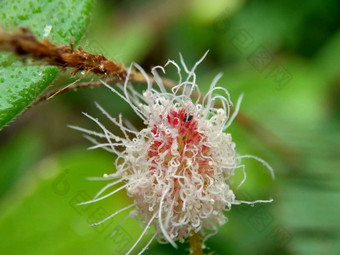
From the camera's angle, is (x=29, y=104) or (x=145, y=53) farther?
(x=145, y=53)

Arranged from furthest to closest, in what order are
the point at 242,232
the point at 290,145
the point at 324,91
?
the point at 324,91, the point at 290,145, the point at 242,232

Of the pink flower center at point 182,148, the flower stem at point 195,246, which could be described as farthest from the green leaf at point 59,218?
the pink flower center at point 182,148

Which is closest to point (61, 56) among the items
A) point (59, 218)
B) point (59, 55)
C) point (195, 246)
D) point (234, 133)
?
point (59, 55)

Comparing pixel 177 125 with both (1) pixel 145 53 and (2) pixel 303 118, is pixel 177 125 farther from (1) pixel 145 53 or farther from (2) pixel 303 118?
(1) pixel 145 53

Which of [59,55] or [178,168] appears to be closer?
[59,55]

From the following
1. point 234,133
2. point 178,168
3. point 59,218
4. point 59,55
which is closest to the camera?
point 59,55

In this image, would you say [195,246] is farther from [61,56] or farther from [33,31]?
[33,31]

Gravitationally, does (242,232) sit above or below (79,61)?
below

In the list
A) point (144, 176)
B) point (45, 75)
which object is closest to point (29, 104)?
point (45, 75)
